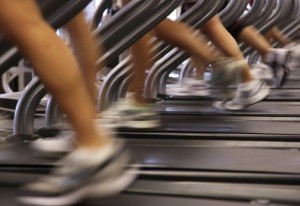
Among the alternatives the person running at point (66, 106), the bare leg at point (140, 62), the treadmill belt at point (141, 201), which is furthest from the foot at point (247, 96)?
the person running at point (66, 106)

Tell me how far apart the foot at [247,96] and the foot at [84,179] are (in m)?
1.44

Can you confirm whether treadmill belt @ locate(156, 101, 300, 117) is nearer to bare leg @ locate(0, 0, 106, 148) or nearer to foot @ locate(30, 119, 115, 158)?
foot @ locate(30, 119, 115, 158)

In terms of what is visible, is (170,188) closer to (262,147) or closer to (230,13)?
(262,147)

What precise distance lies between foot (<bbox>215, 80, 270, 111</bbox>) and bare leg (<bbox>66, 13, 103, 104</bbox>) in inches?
45.1

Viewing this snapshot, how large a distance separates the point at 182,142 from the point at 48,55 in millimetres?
908

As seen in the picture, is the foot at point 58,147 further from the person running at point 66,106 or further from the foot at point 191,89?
the foot at point 191,89

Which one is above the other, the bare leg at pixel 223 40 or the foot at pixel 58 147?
the bare leg at pixel 223 40

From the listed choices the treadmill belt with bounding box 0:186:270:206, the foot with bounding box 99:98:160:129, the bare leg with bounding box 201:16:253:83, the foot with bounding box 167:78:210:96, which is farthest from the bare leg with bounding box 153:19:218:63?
the treadmill belt with bounding box 0:186:270:206

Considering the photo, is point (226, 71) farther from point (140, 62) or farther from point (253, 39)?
point (253, 39)

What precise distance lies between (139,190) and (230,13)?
181 cm

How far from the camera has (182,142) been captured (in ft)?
5.92

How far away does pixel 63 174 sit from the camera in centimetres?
105

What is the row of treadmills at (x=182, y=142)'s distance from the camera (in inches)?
46.2

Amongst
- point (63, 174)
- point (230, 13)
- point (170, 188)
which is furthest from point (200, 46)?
point (63, 174)
